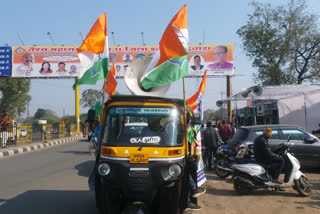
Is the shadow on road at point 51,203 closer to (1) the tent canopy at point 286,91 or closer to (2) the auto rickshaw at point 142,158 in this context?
(2) the auto rickshaw at point 142,158

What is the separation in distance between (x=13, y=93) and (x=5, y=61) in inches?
518

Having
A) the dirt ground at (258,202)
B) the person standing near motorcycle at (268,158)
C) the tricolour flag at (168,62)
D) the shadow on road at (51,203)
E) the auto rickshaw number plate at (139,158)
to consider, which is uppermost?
the tricolour flag at (168,62)

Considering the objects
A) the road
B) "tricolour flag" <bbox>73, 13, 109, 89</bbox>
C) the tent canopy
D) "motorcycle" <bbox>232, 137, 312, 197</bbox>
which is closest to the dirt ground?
the road

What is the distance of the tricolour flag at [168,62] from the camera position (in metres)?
4.98

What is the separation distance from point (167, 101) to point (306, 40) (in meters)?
24.5

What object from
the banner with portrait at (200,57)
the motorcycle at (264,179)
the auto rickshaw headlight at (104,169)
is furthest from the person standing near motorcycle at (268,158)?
the banner with portrait at (200,57)

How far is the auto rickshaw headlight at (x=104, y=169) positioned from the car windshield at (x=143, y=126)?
0.31m

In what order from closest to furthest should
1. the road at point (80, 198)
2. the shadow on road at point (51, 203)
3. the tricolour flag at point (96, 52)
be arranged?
the shadow on road at point (51, 203), the road at point (80, 198), the tricolour flag at point (96, 52)

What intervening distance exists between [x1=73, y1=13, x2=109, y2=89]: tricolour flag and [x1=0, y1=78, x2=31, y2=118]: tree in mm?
38054

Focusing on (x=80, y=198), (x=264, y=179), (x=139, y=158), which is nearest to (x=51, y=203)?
(x=80, y=198)

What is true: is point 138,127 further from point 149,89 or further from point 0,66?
point 0,66

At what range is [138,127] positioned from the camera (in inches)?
183

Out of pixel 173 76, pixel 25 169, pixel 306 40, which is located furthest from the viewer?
pixel 306 40

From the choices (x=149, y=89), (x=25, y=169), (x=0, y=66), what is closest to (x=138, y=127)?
(x=149, y=89)
